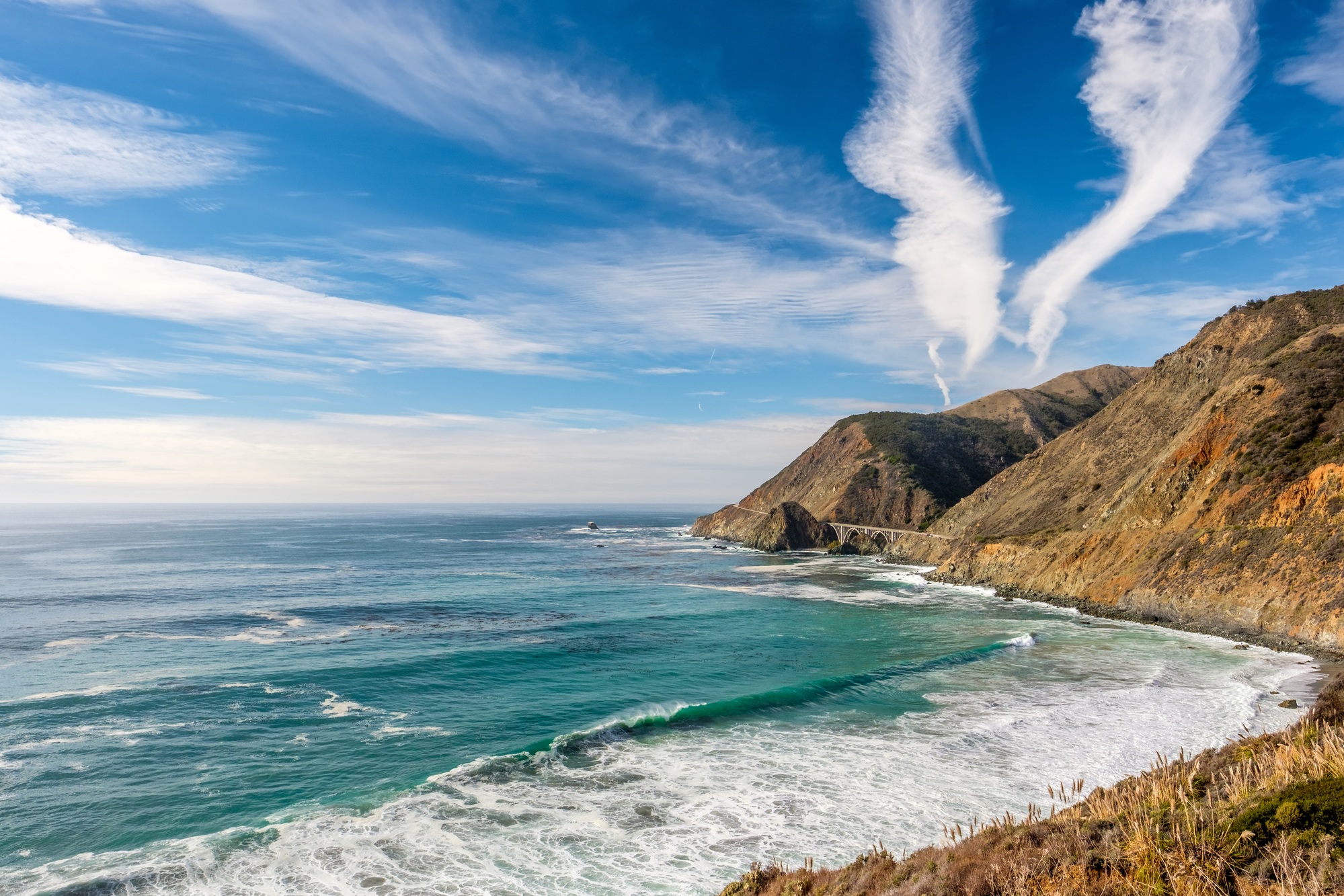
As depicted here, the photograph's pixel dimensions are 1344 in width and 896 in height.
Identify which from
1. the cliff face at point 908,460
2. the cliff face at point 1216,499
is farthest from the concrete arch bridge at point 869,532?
the cliff face at point 1216,499

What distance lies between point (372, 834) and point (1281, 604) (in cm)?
4890

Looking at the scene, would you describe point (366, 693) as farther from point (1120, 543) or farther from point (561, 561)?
point (561, 561)

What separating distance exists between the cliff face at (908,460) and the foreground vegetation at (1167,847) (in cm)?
10956

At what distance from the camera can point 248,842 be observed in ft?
57.9

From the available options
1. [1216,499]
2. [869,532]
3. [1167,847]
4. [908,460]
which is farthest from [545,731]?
[908,460]

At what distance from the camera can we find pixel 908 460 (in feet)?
450

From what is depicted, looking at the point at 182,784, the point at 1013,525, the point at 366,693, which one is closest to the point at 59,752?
the point at 182,784

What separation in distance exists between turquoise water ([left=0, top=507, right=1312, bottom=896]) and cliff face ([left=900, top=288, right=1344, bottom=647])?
14.7ft

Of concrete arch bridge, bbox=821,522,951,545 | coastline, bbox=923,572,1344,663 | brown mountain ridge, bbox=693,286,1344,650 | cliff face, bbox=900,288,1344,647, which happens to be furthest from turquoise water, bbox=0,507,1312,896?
concrete arch bridge, bbox=821,522,951,545

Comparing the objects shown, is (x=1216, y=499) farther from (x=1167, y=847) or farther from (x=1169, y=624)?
(x=1167, y=847)

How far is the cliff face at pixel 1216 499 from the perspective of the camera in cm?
3959

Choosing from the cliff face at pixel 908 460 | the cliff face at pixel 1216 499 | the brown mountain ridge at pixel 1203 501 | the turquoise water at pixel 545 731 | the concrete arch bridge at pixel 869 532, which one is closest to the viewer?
the turquoise water at pixel 545 731

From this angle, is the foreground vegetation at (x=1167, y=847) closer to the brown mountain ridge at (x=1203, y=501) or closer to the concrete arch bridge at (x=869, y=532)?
the brown mountain ridge at (x=1203, y=501)

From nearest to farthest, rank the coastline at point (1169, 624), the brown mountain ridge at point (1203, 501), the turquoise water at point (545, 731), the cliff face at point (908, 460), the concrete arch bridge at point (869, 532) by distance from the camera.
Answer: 1. the turquoise water at point (545, 731)
2. the coastline at point (1169, 624)
3. the brown mountain ridge at point (1203, 501)
4. the concrete arch bridge at point (869, 532)
5. the cliff face at point (908, 460)
